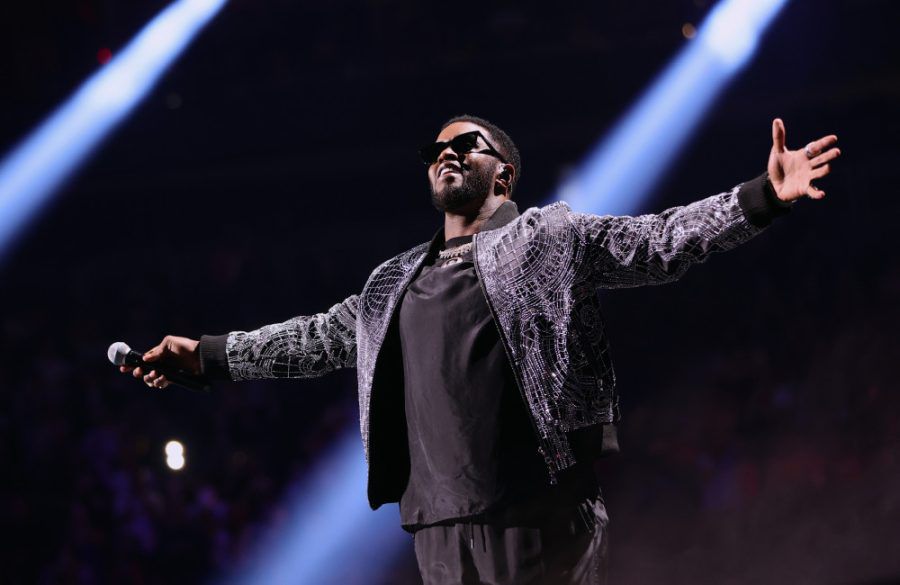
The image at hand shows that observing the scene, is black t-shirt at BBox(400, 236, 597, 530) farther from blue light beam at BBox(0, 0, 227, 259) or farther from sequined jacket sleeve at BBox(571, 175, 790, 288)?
blue light beam at BBox(0, 0, 227, 259)

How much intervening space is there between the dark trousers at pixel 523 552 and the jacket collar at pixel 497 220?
73 centimetres

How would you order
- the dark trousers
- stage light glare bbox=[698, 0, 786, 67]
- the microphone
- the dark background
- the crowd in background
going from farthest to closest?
stage light glare bbox=[698, 0, 786, 67]
the dark background
the crowd in background
the microphone
the dark trousers

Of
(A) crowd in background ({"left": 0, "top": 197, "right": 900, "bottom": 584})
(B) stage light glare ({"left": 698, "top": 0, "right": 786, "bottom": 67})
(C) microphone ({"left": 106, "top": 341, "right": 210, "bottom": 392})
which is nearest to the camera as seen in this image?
(C) microphone ({"left": 106, "top": 341, "right": 210, "bottom": 392})

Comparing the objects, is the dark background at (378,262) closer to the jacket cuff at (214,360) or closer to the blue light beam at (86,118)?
the blue light beam at (86,118)

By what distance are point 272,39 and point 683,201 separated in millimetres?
3278

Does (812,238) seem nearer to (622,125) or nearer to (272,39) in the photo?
(622,125)

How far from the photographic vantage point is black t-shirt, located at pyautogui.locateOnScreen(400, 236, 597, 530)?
1921mm

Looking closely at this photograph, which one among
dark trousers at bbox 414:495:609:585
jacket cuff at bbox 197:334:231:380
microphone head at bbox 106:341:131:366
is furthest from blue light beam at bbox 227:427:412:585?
dark trousers at bbox 414:495:609:585

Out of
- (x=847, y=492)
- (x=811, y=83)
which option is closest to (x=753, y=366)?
(x=847, y=492)

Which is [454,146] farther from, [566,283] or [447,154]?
[566,283]

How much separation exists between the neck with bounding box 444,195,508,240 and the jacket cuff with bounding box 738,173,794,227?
0.75m

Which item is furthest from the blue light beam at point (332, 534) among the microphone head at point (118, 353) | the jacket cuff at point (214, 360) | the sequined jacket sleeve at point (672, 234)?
the sequined jacket sleeve at point (672, 234)

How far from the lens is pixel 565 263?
2062 millimetres

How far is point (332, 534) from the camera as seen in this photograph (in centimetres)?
496
